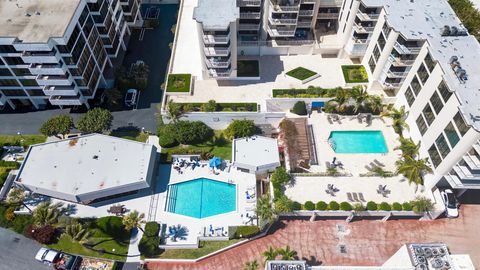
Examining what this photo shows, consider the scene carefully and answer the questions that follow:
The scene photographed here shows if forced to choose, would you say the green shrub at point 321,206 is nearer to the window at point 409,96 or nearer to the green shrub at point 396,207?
the green shrub at point 396,207

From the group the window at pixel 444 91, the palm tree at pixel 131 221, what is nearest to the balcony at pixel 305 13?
the window at pixel 444 91

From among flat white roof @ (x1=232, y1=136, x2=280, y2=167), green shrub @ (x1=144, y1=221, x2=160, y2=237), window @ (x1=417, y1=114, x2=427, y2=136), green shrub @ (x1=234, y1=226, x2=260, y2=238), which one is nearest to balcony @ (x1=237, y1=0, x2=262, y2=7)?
flat white roof @ (x1=232, y1=136, x2=280, y2=167)

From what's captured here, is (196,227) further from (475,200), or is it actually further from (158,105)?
(475,200)

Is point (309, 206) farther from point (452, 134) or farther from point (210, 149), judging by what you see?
point (452, 134)

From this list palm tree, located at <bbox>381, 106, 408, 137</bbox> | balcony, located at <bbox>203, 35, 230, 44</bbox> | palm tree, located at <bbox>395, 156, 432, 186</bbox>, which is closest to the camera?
palm tree, located at <bbox>395, 156, 432, 186</bbox>

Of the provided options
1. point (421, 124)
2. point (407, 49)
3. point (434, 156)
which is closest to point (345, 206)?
point (434, 156)

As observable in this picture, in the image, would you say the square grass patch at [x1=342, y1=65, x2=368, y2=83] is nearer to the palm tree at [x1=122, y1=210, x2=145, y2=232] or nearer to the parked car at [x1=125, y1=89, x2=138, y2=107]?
the parked car at [x1=125, y1=89, x2=138, y2=107]
